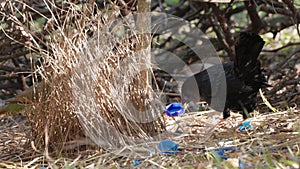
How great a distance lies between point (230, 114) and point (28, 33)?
1.42 meters

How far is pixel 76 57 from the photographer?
7.07 feet

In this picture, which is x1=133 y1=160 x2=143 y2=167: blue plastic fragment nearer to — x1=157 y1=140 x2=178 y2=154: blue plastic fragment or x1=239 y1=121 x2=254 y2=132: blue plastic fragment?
x1=157 y1=140 x2=178 y2=154: blue plastic fragment

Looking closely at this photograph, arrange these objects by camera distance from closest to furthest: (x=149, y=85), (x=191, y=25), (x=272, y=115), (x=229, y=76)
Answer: (x=149, y=85)
(x=272, y=115)
(x=229, y=76)
(x=191, y=25)

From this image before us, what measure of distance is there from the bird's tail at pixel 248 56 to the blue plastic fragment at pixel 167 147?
97 centimetres

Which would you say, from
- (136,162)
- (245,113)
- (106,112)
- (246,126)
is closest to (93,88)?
(106,112)

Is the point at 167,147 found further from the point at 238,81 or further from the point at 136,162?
the point at 238,81

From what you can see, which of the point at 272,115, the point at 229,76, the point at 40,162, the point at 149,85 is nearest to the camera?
the point at 40,162

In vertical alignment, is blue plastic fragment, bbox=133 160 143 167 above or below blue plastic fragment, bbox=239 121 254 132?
below

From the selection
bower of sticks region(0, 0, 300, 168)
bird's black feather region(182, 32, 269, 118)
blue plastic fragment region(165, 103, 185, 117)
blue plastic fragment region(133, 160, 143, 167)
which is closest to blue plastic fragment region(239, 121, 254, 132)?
bower of sticks region(0, 0, 300, 168)

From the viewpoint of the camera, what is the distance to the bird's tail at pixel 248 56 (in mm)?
2969

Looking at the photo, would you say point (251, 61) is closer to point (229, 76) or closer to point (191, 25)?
point (229, 76)

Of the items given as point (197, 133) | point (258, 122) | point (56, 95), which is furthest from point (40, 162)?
point (258, 122)

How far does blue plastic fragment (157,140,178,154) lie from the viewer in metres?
2.10

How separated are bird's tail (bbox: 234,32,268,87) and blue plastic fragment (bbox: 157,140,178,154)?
969 mm
